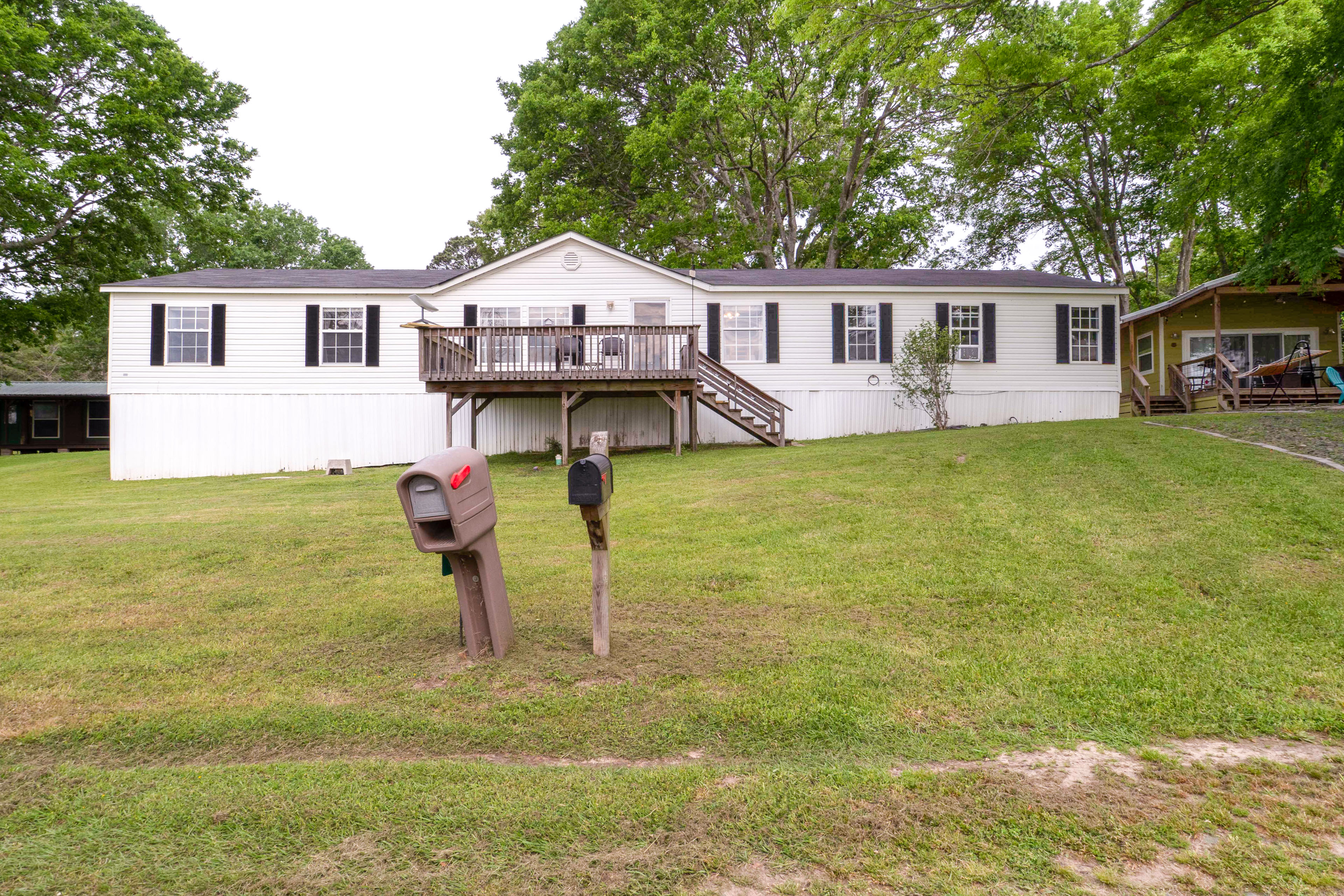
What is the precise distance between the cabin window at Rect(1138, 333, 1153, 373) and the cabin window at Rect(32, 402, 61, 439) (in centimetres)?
3899

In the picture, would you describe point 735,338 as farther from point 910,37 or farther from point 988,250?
point 988,250

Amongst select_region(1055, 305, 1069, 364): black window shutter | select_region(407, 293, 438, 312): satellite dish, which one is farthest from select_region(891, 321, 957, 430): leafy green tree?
select_region(407, 293, 438, 312): satellite dish

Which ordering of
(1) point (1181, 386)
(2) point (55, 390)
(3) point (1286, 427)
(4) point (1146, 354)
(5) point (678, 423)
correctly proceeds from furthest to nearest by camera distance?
(2) point (55, 390)
(4) point (1146, 354)
(1) point (1181, 386)
(5) point (678, 423)
(3) point (1286, 427)

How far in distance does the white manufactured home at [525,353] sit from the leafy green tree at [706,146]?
8.86 m

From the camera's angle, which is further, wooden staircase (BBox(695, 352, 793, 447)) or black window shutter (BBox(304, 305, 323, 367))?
black window shutter (BBox(304, 305, 323, 367))

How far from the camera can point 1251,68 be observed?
21.7 m

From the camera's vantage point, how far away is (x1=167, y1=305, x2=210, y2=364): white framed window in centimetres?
1723

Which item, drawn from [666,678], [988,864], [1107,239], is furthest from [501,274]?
[1107,239]

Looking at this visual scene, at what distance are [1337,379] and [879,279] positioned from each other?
32.0ft

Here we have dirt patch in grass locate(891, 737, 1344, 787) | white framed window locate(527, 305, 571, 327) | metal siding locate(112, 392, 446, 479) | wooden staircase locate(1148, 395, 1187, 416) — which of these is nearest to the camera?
dirt patch in grass locate(891, 737, 1344, 787)

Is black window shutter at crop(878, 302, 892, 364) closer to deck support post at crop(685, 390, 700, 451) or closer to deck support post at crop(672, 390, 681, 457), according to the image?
deck support post at crop(685, 390, 700, 451)

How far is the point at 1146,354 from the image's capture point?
870 inches

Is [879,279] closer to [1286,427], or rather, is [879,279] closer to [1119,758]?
[1286,427]

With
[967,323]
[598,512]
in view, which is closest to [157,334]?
[598,512]
